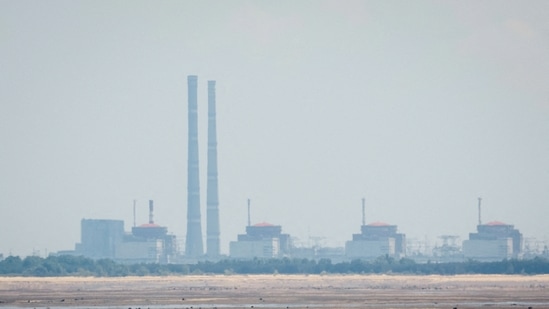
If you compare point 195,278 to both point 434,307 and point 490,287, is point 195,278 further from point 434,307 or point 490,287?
point 434,307

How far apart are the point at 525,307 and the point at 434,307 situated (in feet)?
20.8

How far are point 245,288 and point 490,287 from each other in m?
25.9

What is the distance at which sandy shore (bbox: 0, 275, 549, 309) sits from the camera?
107750mm

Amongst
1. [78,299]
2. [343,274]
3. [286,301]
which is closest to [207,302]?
[286,301]

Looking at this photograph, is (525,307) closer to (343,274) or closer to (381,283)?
(381,283)

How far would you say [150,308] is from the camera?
101125 mm

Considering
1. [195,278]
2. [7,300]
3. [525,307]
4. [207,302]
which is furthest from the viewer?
[195,278]

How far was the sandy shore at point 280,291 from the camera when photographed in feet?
354

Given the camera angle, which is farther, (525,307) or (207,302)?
(207,302)

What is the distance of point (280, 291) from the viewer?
13750 centimetres

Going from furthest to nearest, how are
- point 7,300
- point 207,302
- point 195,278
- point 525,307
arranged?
1. point 195,278
2. point 7,300
3. point 207,302
4. point 525,307

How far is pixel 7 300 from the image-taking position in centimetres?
12056

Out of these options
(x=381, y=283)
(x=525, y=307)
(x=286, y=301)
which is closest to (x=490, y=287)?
(x=381, y=283)

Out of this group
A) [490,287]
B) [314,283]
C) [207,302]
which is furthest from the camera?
[314,283]
